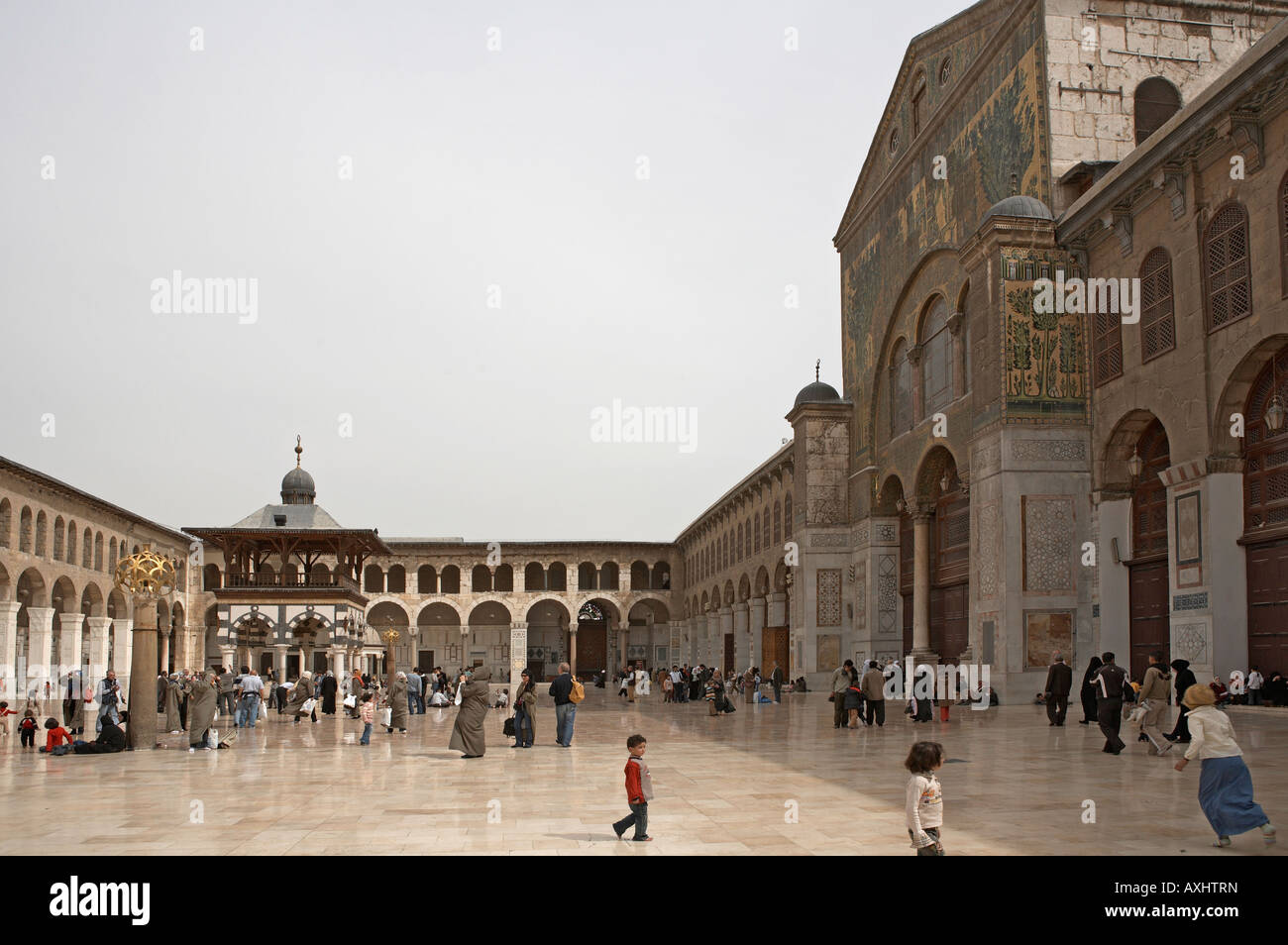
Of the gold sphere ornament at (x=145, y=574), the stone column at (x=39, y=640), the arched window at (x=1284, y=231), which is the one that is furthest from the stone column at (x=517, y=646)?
the arched window at (x=1284, y=231)

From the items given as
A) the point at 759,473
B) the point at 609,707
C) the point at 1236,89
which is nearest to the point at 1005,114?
the point at 1236,89

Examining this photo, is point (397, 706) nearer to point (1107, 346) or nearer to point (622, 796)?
point (622, 796)

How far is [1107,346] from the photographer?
19.8m

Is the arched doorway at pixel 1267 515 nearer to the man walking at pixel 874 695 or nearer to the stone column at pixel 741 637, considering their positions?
the man walking at pixel 874 695

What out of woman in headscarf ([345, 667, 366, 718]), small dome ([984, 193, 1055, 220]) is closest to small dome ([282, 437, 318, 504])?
woman in headscarf ([345, 667, 366, 718])

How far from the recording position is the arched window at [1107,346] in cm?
1934

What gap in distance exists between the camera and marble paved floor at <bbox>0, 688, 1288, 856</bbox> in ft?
25.9

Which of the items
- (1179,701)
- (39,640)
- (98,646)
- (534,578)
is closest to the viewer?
(1179,701)

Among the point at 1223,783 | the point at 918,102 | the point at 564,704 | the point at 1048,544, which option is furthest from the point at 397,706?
the point at 918,102

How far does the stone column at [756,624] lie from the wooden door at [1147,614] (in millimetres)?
22410

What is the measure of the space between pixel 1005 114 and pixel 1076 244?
11.2 feet

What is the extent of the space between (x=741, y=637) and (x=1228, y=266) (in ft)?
100

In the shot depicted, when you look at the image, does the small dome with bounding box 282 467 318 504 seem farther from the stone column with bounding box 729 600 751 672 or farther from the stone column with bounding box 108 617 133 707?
the stone column with bounding box 729 600 751 672

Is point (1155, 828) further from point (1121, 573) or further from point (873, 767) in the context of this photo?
point (1121, 573)
